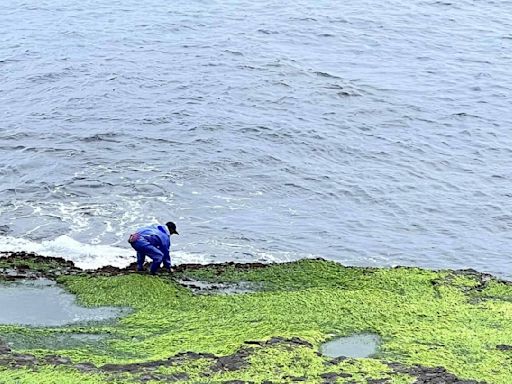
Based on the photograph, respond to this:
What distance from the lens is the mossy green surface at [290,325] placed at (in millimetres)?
14641

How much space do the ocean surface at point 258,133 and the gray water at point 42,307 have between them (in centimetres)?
217

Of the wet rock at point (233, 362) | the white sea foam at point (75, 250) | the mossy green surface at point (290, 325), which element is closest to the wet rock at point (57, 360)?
the mossy green surface at point (290, 325)

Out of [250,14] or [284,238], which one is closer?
[284,238]

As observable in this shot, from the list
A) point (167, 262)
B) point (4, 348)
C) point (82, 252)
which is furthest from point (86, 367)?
point (82, 252)

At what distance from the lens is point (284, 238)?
→ 74.7 feet

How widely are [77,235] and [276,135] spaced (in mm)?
9554

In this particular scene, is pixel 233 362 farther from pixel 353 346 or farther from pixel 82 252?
pixel 82 252

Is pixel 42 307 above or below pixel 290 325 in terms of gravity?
below

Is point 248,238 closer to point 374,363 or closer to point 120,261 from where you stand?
point 120,261

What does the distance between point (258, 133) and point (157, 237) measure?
11286 mm

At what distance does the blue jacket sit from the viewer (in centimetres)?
1881

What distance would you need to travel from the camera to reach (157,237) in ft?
61.8

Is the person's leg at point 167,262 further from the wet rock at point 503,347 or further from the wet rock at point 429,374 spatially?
Answer: the wet rock at point 503,347

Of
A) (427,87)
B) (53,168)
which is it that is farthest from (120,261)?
(427,87)
